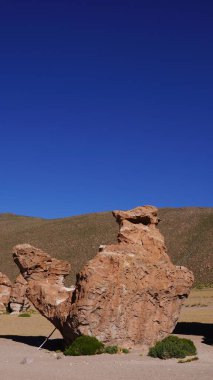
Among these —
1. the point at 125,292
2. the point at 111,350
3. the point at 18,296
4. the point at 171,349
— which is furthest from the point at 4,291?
the point at 171,349

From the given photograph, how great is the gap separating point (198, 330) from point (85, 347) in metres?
10.7

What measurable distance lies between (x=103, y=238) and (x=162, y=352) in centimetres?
8031

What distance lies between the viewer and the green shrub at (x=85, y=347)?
16281 millimetres

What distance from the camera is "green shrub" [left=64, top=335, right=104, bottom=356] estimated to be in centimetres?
1628

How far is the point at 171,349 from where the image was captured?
16.3 metres

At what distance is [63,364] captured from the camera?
592 inches

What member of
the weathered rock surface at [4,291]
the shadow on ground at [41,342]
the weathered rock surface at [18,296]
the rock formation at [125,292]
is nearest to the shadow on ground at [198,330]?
the rock formation at [125,292]

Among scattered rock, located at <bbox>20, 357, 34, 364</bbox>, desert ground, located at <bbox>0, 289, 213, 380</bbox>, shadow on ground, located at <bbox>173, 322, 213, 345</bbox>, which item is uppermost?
scattered rock, located at <bbox>20, 357, 34, 364</bbox>

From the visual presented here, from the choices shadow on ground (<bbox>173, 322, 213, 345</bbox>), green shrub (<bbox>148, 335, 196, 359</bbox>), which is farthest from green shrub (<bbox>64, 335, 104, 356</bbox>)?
shadow on ground (<bbox>173, 322, 213, 345</bbox>)

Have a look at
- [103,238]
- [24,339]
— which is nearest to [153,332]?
[24,339]

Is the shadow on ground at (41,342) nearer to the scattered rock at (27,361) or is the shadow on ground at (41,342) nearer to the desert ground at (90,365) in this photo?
the desert ground at (90,365)

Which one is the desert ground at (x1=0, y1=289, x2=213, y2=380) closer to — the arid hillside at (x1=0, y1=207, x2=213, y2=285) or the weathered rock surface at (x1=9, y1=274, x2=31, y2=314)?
the weathered rock surface at (x1=9, y1=274, x2=31, y2=314)

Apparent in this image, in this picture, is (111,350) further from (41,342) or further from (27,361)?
(41,342)

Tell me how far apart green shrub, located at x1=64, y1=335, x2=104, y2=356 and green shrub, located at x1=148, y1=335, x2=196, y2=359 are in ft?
5.95
